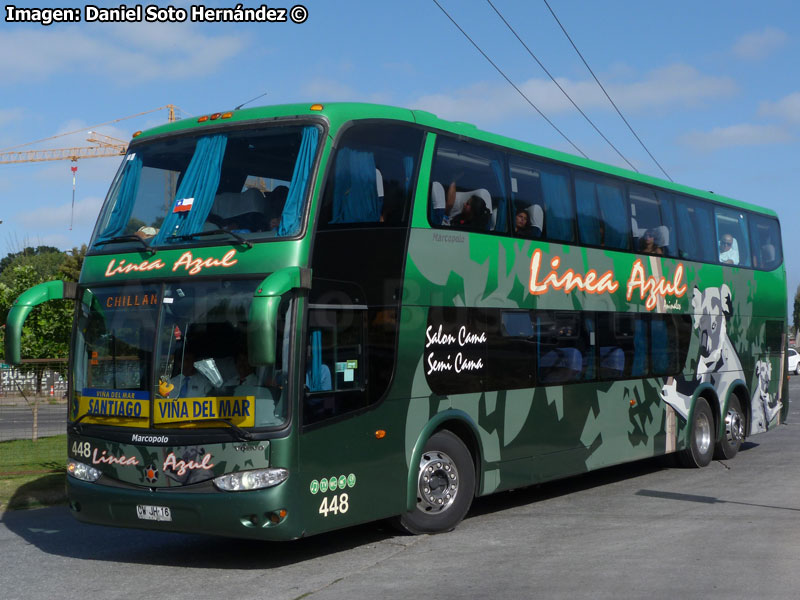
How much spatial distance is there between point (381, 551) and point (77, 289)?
12.2 ft

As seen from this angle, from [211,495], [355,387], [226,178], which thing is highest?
[226,178]

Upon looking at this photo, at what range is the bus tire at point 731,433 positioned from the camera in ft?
56.0

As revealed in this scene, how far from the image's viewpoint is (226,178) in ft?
30.6

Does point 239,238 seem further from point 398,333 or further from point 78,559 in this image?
point 78,559

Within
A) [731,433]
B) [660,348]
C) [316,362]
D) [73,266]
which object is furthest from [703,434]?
[73,266]

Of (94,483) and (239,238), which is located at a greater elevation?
(239,238)

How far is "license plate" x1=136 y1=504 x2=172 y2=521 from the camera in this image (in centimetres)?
862

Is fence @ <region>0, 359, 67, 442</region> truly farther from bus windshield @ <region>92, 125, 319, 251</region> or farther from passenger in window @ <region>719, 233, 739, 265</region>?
passenger in window @ <region>719, 233, 739, 265</region>

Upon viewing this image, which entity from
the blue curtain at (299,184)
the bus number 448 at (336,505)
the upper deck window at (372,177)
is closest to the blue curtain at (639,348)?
the upper deck window at (372,177)

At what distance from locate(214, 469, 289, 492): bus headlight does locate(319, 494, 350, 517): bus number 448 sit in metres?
0.57

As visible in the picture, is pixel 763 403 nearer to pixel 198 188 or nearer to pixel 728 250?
pixel 728 250

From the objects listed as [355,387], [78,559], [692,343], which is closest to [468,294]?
[355,387]

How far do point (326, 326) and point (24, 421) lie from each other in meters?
12.0

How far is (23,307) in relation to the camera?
9.02 m
